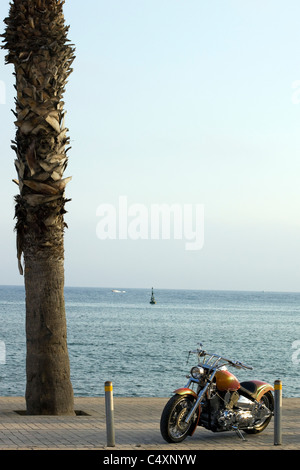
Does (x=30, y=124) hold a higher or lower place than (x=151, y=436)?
higher

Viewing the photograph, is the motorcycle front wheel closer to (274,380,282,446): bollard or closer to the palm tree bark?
(274,380,282,446): bollard

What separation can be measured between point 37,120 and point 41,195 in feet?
3.97

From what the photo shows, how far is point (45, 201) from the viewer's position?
469 inches

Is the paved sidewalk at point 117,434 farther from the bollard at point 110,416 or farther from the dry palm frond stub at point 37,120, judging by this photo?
the dry palm frond stub at point 37,120

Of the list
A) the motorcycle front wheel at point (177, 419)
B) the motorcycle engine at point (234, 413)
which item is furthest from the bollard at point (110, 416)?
the motorcycle engine at point (234, 413)

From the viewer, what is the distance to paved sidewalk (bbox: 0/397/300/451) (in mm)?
9047

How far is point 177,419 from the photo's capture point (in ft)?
30.3

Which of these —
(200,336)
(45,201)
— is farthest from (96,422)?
(200,336)

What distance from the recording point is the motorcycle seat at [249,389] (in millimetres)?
10188
